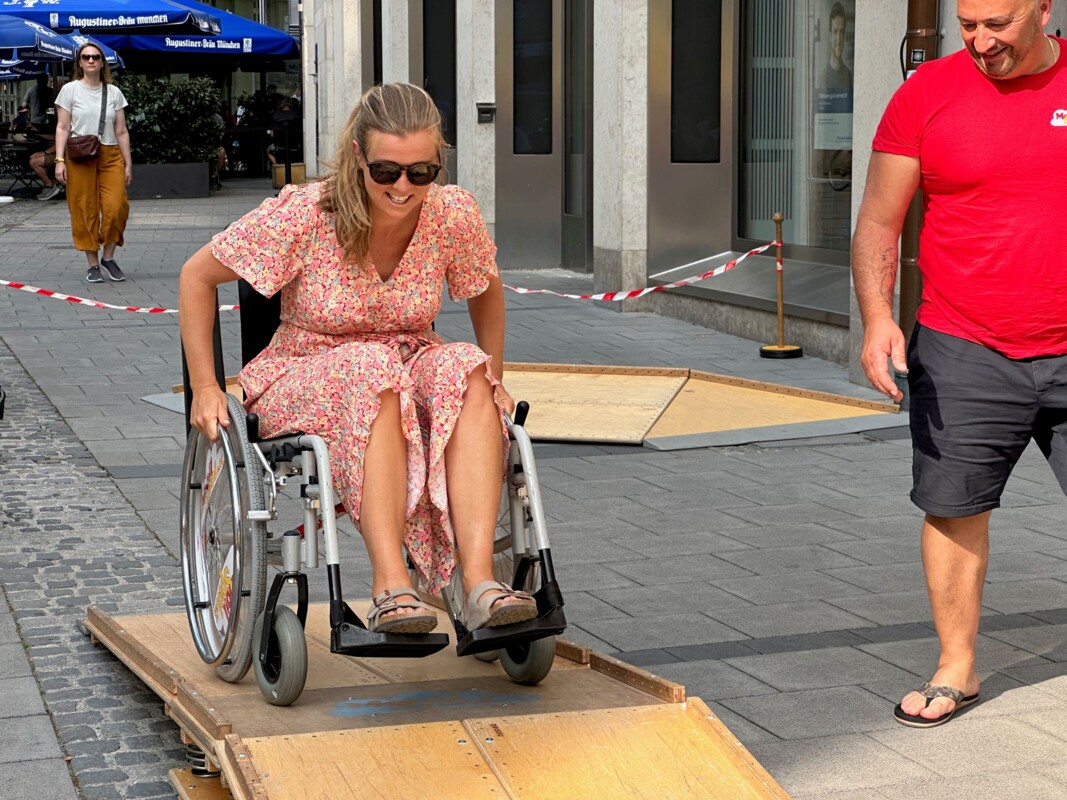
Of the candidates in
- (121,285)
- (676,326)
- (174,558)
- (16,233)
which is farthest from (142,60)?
(174,558)

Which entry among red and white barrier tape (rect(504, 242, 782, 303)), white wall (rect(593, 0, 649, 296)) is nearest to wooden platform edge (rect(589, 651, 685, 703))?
red and white barrier tape (rect(504, 242, 782, 303))

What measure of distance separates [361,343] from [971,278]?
141 centimetres

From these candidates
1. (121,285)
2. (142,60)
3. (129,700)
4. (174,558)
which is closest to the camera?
(129,700)

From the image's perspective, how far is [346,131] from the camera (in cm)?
387

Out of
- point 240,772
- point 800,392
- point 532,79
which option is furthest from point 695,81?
point 240,772

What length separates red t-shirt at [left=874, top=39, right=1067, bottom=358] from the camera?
3676 millimetres

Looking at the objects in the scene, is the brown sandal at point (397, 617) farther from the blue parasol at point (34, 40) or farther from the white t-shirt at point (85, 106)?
the blue parasol at point (34, 40)

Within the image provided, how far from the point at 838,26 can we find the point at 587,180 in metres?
4.22

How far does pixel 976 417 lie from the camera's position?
12.6 ft

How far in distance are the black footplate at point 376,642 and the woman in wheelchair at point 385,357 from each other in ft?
0.08

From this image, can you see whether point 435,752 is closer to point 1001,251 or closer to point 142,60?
point 1001,251

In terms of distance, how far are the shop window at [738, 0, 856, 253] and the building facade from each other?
0.01 metres

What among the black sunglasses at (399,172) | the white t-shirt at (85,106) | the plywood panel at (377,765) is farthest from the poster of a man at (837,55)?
the plywood panel at (377,765)

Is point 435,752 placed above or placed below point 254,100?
below
